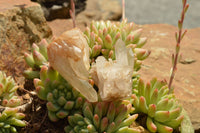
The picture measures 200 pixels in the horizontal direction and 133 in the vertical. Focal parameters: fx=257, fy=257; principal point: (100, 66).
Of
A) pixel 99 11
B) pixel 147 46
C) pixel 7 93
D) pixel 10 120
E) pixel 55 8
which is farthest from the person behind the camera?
pixel 99 11

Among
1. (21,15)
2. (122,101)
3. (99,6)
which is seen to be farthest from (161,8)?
(122,101)

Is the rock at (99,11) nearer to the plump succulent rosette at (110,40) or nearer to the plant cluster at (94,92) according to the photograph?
the plump succulent rosette at (110,40)

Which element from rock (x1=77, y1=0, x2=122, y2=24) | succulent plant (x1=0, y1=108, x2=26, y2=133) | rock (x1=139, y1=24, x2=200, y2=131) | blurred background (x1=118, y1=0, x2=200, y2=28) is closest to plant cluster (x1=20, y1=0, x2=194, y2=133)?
succulent plant (x1=0, y1=108, x2=26, y2=133)

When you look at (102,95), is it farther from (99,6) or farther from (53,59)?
(99,6)

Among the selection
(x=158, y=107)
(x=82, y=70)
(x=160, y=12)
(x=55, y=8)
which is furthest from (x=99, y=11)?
(x=82, y=70)

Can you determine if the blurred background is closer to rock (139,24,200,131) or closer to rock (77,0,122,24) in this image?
rock (77,0,122,24)

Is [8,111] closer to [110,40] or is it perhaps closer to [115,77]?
[115,77]

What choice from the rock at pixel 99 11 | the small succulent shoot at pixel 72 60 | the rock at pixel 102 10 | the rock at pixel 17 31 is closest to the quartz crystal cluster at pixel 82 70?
the small succulent shoot at pixel 72 60
